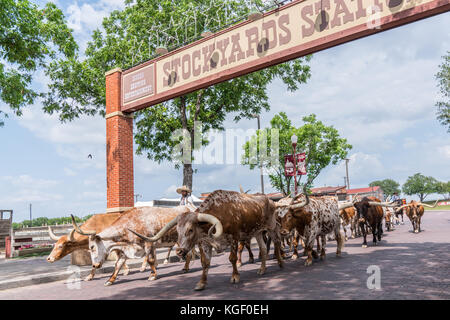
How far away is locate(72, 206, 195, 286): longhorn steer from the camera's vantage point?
8680 millimetres

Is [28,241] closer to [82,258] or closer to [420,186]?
[82,258]

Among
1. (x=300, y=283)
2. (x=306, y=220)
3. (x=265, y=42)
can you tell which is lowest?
(x=300, y=283)

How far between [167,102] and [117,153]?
8.22m

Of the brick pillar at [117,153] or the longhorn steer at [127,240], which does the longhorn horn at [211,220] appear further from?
the brick pillar at [117,153]

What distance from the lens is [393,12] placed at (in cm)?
943

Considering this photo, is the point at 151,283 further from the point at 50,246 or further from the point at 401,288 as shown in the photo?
the point at 50,246

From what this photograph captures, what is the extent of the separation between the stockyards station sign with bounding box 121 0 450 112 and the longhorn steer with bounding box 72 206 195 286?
5.90m

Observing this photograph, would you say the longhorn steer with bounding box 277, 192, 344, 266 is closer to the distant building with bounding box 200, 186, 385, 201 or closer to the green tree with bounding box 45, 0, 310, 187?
the distant building with bounding box 200, 186, 385, 201

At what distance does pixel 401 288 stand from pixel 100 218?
851 centimetres

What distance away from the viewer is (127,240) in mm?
8938

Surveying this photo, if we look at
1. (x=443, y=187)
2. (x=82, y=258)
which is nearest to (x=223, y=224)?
(x=82, y=258)

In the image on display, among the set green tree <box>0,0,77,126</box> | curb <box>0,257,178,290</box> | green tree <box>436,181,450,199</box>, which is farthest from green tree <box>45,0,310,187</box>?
green tree <box>436,181,450,199</box>

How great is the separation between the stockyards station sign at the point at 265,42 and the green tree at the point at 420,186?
148m

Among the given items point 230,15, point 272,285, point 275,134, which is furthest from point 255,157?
point 272,285
